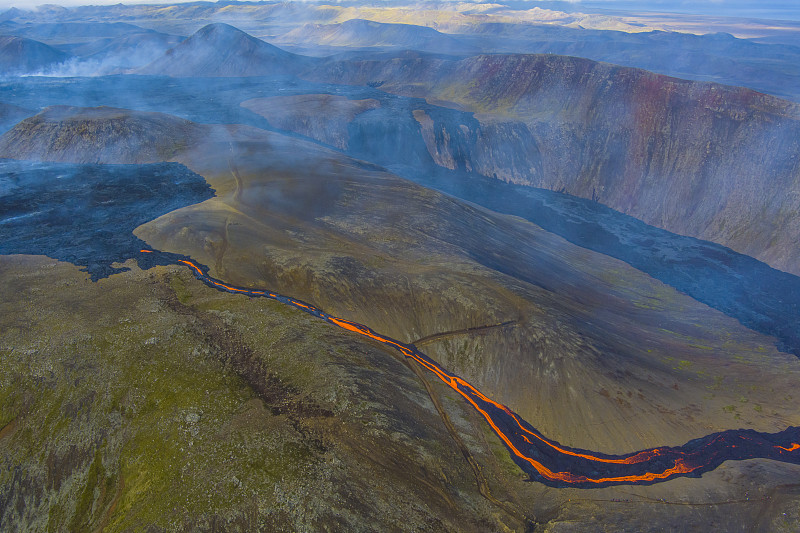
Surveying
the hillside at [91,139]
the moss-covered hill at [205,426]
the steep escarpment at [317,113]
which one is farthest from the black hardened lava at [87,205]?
the steep escarpment at [317,113]

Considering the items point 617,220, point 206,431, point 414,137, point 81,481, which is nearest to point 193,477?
point 206,431

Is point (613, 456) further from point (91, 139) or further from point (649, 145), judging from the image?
point (91, 139)

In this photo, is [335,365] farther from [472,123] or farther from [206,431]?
[472,123]

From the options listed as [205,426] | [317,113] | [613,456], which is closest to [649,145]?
[613,456]

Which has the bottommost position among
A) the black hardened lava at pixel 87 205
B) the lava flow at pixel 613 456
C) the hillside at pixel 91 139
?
the lava flow at pixel 613 456

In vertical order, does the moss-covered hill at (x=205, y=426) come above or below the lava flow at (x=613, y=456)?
above

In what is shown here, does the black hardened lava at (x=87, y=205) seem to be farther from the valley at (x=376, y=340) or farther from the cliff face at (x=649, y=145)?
the cliff face at (x=649, y=145)
